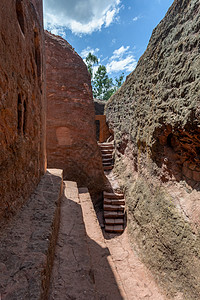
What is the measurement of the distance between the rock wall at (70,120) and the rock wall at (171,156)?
1.85m

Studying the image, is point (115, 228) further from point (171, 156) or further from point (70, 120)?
point (70, 120)

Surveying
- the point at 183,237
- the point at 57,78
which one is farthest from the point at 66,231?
the point at 57,78

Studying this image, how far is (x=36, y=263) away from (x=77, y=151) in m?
4.66

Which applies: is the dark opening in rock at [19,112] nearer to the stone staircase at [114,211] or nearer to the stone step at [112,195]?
the stone staircase at [114,211]

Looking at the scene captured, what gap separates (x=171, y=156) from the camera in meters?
3.22

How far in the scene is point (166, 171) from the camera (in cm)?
332

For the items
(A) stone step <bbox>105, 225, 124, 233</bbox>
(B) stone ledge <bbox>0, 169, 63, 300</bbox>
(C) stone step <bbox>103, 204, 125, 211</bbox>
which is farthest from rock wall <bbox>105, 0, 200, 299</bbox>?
(B) stone ledge <bbox>0, 169, 63, 300</bbox>

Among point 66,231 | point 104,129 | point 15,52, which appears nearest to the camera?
point 15,52

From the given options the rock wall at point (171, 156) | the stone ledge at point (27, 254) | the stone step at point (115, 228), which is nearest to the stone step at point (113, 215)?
the stone step at point (115, 228)

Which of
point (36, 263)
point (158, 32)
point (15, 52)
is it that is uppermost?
point (158, 32)

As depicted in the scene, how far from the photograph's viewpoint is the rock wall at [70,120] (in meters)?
5.51

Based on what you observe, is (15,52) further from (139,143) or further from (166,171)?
(139,143)

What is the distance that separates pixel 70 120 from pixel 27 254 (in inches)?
193

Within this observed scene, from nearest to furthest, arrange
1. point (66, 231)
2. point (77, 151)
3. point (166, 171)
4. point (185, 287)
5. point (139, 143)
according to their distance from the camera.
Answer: point (66, 231) < point (185, 287) < point (166, 171) < point (139, 143) < point (77, 151)
